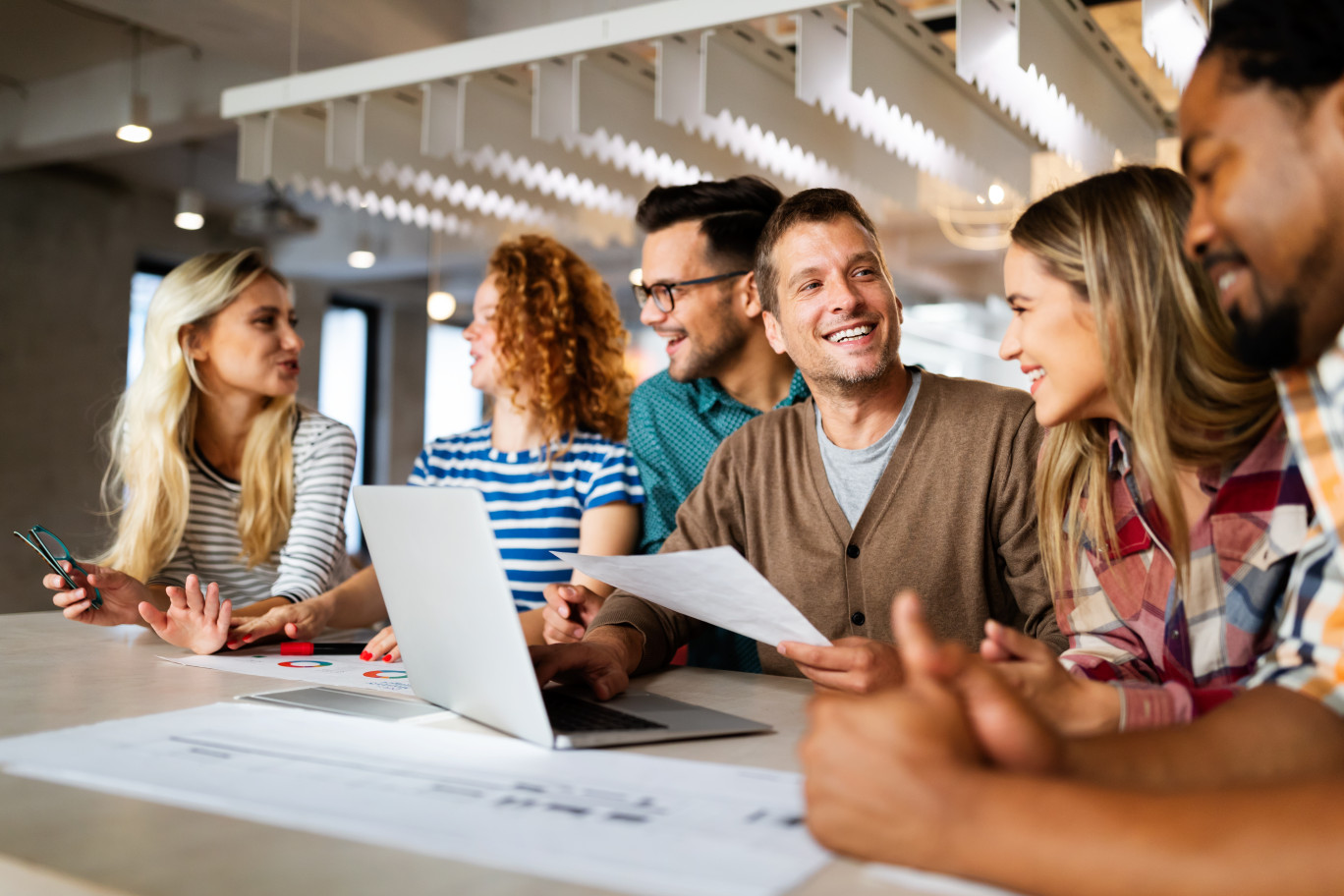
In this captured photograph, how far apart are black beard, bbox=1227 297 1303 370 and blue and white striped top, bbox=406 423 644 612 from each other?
1482 mm

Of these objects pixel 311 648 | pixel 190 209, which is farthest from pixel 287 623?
pixel 190 209

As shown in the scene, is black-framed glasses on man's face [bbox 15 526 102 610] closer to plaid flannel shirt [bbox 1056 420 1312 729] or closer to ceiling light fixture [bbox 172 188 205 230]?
plaid flannel shirt [bbox 1056 420 1312 729]

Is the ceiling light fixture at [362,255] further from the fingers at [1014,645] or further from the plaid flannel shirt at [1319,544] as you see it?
the plaid flannel shirt at [1319,544]

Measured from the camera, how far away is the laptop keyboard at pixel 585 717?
1058 mm

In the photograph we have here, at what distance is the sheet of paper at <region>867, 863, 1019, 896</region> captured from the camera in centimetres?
63

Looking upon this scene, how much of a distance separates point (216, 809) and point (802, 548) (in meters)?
1.17

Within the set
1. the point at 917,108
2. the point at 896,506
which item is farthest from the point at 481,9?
the point at 896,506

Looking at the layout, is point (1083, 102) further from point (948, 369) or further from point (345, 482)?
point (948, 369)

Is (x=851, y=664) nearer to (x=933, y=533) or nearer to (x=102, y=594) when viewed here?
(x=933, y=533)

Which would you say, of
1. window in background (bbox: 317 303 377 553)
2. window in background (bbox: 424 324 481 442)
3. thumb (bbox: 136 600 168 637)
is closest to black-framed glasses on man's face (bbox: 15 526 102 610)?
thumb (bbox: 136 600 168 637)

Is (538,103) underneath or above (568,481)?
above

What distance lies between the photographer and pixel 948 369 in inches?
248

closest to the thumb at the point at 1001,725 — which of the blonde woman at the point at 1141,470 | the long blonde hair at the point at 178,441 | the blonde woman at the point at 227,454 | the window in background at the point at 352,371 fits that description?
the blonde woman at the point at 1141,470

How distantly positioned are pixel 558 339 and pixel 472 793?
1.71 metres
